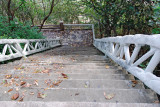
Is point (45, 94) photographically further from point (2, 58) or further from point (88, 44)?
point (88, 44)

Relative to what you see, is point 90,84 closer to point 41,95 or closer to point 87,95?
point 87,95

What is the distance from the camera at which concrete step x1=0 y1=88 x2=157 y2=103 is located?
1481 mm

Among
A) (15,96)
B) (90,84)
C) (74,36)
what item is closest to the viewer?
(15,96)

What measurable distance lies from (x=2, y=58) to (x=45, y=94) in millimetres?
2622

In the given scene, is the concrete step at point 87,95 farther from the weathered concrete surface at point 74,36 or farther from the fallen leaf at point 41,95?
the weathered concrete surface at point 74,36

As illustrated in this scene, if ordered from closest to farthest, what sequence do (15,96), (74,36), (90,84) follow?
1. (15,96)
2. (90,84)
3. (74,36)

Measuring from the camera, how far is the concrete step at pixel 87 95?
58.3 inches

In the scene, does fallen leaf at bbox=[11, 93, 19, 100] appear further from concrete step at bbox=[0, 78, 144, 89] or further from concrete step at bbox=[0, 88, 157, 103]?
concrete step at bbox=[0, 78, 144, 89]

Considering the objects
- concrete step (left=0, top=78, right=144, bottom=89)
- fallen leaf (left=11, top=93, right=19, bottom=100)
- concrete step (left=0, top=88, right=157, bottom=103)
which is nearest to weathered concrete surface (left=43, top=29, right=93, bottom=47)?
concrete step (left=0, top=78, right=144, bottom=89)

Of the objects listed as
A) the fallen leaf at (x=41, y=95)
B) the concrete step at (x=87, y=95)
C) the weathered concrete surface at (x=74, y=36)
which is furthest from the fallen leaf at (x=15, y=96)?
the weathered concrete surface at (x=74, y=36)

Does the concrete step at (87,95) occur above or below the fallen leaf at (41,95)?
below

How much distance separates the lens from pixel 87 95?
1593 mm

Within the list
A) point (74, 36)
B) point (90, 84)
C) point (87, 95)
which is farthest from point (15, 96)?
point (74, 36)

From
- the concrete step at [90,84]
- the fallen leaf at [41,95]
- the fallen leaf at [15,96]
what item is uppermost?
the fallen leaf at [15,96]
